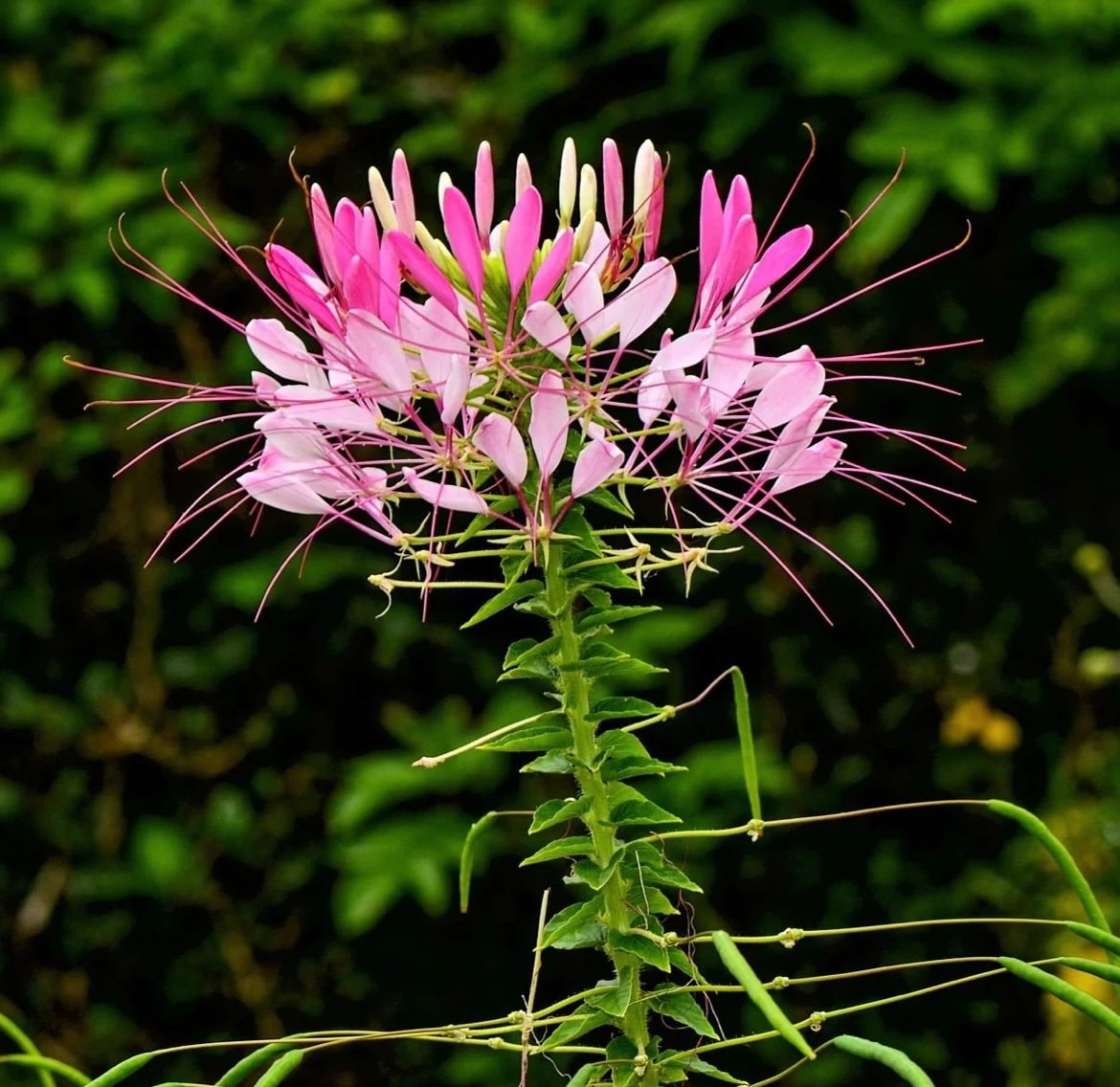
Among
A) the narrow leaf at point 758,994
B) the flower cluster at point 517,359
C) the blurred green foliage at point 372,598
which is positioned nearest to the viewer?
the narrow leaf at point 758,994

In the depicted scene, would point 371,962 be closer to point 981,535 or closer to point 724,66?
point 981,535

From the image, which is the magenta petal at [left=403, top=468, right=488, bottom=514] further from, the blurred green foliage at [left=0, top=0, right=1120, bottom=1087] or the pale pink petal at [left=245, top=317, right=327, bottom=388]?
the blurred green foliage at [left=0, top=0, right=1120, bottom=1087]

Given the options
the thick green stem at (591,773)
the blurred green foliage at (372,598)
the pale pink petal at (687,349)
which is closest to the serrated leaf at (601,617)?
the thick green stem at (591,773)

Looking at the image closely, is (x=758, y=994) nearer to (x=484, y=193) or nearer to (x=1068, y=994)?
(x=1068, y=994)

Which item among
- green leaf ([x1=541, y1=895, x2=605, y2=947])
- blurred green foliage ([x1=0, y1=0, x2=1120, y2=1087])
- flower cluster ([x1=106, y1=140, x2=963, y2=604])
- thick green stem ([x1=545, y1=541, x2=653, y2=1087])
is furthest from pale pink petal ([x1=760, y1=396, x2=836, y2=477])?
blurred green foliage ([x1=0, y1=0, x2=1120, y2=1087])

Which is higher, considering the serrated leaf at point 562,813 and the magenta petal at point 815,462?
the magenta petal at point 815,462

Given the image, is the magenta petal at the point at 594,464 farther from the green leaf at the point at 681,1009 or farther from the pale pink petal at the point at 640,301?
the green leaf at the point at 681,1009
